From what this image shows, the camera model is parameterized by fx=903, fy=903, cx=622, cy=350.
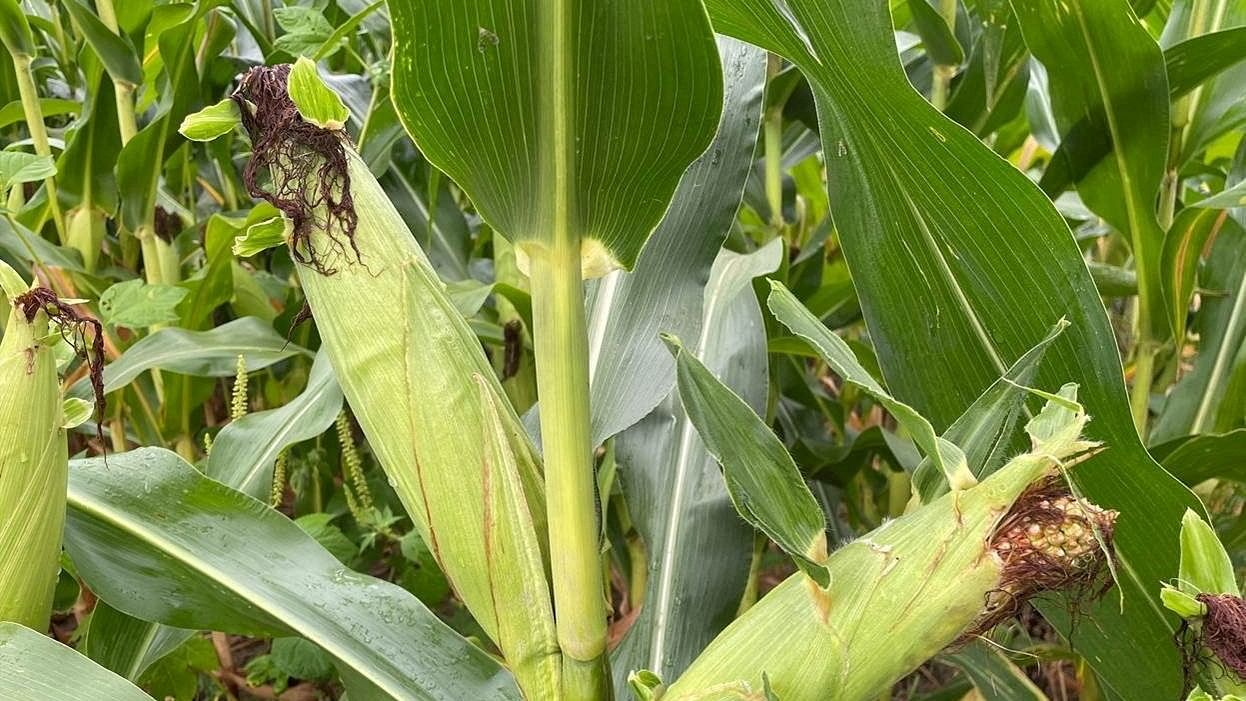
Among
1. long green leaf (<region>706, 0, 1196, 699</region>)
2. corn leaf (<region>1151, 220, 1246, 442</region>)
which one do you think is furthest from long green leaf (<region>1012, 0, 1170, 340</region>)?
long green leaf (<region>706, 0, 1196, 699</region>)

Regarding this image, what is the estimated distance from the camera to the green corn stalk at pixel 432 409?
1.82 feet

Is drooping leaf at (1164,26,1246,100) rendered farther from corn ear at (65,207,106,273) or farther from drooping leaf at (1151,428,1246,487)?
corn ear at (65,207,106,273)

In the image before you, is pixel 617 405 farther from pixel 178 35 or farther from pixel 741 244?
pixel 178 35

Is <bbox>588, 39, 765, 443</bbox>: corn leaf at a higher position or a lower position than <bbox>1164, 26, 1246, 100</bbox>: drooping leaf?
lower

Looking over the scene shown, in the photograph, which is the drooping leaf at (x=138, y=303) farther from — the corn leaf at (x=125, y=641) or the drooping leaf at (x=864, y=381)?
the drooping leaf at (x=864, y=381)

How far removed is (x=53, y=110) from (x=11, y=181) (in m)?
0.83

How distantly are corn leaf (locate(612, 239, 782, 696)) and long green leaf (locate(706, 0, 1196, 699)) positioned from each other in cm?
20

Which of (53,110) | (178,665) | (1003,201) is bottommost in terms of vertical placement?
(178,665)

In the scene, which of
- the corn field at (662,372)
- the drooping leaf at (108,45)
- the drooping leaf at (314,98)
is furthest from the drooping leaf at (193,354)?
the drooping leaf at (314,98)

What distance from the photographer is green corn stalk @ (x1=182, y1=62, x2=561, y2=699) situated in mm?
556

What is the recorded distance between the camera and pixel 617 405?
745mm

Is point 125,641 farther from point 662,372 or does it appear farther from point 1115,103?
point 1115,103

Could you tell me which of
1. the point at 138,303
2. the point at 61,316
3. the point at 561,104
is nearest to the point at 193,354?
the point at 138,303

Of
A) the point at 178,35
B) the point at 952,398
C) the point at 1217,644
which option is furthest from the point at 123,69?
the point at 1217,644
